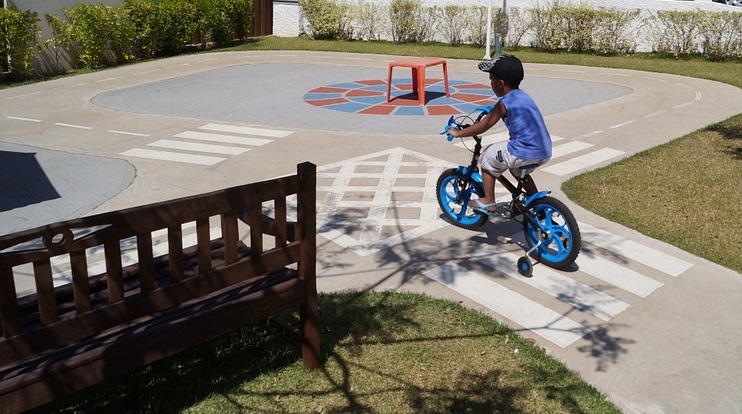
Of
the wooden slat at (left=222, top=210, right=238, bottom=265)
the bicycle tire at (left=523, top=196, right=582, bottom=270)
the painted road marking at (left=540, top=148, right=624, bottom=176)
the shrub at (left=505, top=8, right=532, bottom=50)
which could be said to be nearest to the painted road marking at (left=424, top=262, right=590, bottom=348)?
the bicycle tire at (left=523, top=196, right=582, bottom=270)

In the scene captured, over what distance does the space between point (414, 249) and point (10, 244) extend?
3874 mm

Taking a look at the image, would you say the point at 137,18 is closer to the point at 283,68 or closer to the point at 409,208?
the point at 283,68

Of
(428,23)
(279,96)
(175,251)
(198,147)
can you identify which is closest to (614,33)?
(428,23)

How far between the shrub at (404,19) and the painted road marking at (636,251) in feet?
58.3

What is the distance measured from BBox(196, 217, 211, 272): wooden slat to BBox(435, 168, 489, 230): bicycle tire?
3.28 m

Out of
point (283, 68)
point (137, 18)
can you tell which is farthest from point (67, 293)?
point (137, 18)

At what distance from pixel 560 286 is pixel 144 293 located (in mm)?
3309

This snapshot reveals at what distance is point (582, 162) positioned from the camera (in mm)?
9219

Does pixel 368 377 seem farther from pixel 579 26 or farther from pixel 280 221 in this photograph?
pixel 579 26

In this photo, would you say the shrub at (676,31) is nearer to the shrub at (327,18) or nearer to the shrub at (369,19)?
the shrub at (369,19)

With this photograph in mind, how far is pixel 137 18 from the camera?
19062 mm

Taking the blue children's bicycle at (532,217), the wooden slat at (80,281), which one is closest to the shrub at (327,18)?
the blue children's bicycle at (532,217)

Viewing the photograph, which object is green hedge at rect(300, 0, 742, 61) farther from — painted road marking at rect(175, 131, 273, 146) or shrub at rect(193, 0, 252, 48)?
painted road marking at rect(175, 131, 273, 146)

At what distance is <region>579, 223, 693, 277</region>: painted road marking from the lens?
602cm
